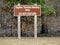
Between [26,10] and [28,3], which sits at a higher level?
[28,3]

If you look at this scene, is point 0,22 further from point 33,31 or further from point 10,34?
point 33,31

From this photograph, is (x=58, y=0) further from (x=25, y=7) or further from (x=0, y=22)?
(x=0, y=22)

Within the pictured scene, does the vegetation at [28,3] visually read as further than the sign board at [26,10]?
Yes

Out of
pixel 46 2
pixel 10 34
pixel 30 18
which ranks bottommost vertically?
pixel 10 34

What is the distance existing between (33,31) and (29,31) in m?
0.20

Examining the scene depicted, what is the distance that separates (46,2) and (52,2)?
0.34 metres

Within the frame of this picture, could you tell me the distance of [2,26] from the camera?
38.3 feet

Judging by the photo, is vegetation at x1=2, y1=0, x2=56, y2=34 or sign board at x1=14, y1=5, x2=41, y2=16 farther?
vegetation at x1=2, y1=0, x2=56, y2=34

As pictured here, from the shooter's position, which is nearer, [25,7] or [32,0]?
[25,7]

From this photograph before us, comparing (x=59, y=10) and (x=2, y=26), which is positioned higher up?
(x=59, y=10)

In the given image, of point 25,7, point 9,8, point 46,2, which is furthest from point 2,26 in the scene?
point 46,2

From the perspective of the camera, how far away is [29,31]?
11.6 meters

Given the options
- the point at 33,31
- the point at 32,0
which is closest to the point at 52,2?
the point at 32,0

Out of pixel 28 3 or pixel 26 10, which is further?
pixel 28 3
